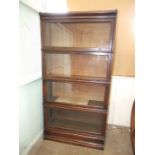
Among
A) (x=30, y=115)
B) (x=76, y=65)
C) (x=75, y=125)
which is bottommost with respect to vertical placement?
(x=75, y=125)

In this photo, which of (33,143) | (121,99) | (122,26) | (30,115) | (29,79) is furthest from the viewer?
(121,99)

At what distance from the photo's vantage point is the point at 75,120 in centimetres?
212

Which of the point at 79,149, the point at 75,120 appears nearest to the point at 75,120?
the point at 75,120

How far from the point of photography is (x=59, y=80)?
187 centimetres

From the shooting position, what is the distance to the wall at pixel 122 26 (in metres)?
2.11

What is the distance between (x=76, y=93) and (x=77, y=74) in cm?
26

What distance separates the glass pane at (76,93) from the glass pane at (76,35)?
0.50 m

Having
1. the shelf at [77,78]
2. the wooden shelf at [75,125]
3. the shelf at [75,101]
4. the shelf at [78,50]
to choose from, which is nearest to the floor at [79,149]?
the wooden shelf at [75,125]

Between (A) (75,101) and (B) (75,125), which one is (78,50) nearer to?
(A) (75,101)

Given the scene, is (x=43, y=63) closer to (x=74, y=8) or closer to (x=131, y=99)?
(x=74, y=8)

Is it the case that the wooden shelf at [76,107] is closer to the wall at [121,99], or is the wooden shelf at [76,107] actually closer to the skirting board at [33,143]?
the skirting board at [33,143]

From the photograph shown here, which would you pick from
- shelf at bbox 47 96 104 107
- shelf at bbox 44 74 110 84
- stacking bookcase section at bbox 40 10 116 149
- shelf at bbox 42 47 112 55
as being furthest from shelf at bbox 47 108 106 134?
shelf at bbox 42 47 112 55

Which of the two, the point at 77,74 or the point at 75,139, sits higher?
the point at 77,74

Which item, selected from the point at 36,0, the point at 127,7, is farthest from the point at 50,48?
the point at 127,7
